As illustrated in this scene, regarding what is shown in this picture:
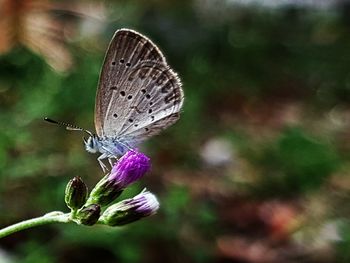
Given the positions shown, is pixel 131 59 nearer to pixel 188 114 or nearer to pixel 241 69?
pixel 188 114

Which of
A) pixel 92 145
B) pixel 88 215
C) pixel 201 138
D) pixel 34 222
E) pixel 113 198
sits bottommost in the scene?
pixel 34 222

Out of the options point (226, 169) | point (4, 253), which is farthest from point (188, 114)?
point (4, 253)

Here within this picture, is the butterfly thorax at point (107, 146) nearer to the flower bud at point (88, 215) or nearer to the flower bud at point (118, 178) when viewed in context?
the flower bud at point (118, 178)

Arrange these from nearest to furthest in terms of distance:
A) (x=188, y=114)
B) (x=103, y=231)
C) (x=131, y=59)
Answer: (x=131, y=59)
(x=103, y=231)
(x=188, y=114)

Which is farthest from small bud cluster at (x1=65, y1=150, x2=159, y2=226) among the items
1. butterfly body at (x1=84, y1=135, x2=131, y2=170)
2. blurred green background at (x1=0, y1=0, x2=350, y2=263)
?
blurred green background at (x1=0, y1=0, x2=350, y2=263)

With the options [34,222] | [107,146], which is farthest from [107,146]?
[34,222]

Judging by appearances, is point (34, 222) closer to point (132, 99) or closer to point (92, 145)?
point (92, 145)
